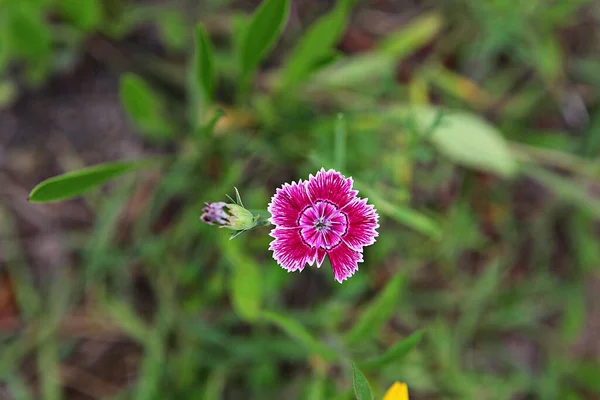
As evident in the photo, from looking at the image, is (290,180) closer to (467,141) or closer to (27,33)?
(467,141)

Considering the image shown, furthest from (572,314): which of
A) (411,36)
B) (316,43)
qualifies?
(316,43)

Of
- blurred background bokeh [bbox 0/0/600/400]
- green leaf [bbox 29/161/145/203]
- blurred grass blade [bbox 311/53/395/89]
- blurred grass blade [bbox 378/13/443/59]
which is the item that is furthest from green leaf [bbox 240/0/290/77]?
blurred grass blade [bbox 378/13/443/59]

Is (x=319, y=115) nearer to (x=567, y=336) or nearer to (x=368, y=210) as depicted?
(x=368, y=210)

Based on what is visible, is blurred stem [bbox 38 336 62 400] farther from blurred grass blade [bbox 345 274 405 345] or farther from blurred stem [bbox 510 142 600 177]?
blurred stem [bbox 510 142 600 177]

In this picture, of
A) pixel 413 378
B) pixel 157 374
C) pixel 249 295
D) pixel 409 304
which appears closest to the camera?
pixel 249 295

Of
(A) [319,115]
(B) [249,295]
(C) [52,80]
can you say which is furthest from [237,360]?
(C) [52,80]
